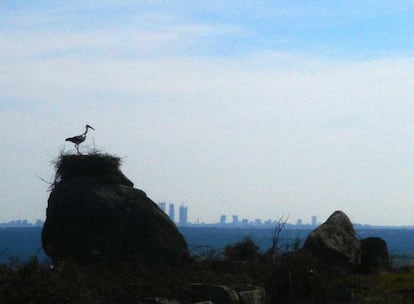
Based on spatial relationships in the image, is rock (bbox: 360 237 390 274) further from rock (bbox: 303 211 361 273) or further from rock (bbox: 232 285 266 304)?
rock (bbox: 232 285 266 304)

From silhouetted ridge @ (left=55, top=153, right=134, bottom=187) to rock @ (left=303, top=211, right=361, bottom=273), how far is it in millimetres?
4121

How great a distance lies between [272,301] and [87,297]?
4.11 m

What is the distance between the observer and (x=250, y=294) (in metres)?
14.3

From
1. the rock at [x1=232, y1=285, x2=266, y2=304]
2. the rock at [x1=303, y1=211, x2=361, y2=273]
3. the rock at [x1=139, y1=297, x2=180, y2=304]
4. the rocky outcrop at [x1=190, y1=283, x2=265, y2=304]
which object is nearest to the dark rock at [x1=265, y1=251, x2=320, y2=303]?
the rock at [x1=232, y1=285, x2=266, y2=304]

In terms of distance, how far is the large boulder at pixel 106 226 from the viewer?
17.2 meters

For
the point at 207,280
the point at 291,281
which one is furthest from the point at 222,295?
the point at 291,281

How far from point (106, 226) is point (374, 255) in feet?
20.7

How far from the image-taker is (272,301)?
51.9 feet

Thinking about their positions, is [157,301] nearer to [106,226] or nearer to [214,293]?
[214,293]

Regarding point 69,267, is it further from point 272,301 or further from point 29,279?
point 272,301

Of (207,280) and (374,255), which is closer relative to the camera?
(207,280)

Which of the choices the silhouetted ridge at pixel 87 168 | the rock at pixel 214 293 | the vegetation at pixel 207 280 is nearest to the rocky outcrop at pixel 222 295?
the rock at pixel 214 293

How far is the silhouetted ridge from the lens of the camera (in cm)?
1894

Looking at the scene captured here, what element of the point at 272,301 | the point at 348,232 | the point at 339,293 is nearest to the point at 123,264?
the point at 272,301
